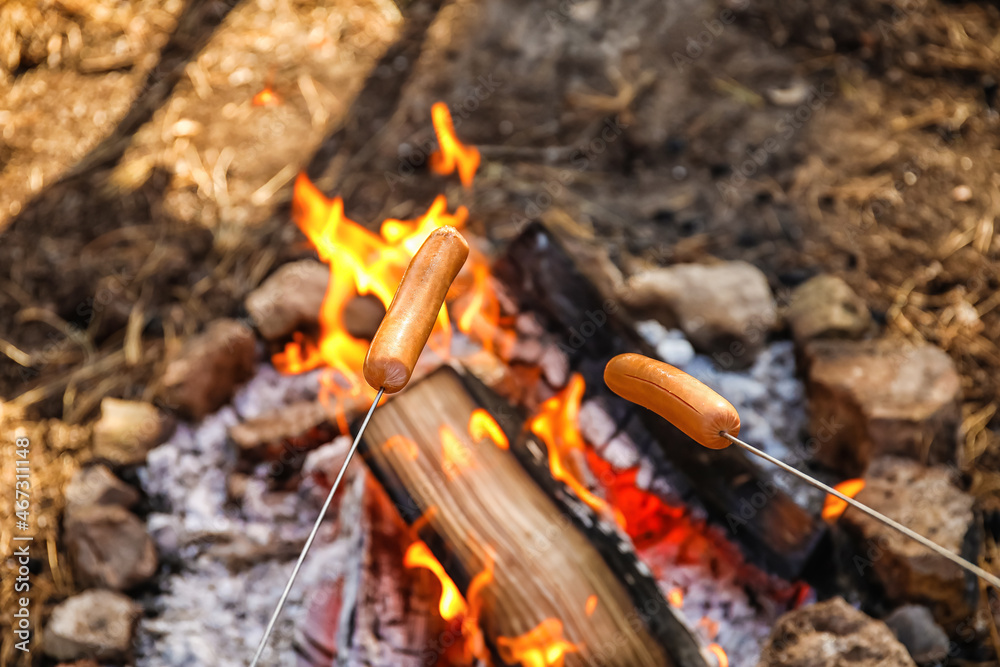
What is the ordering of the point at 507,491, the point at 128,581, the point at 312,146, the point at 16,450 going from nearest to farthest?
the point at 507,491, the point at 128,581, the point at 16,450, the point at 312,146

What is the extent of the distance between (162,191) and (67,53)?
54.8 inches

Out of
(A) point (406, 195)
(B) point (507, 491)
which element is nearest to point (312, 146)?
(A) point (406, 195)

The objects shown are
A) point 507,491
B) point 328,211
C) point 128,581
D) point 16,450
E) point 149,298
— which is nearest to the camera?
point 507,491

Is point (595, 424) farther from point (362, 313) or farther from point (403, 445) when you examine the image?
point (362, 313)

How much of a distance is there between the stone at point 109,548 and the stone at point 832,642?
2.01 metres

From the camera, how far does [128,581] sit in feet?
7.48

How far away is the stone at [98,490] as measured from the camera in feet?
7.90

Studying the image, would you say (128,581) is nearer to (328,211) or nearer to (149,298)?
(149,298)

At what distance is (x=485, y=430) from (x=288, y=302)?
1.14 meters

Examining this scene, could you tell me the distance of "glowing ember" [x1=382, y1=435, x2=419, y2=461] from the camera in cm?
204

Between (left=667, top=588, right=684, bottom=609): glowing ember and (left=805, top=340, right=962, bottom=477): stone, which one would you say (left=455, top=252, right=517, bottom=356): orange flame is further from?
(left=805, top=340, right=962, bottom=477): stone

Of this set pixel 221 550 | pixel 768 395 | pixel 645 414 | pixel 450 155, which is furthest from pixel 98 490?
pixel 768 395

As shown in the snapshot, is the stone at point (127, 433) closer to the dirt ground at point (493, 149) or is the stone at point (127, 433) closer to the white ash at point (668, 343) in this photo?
the dirt ground at point (493, 149)
